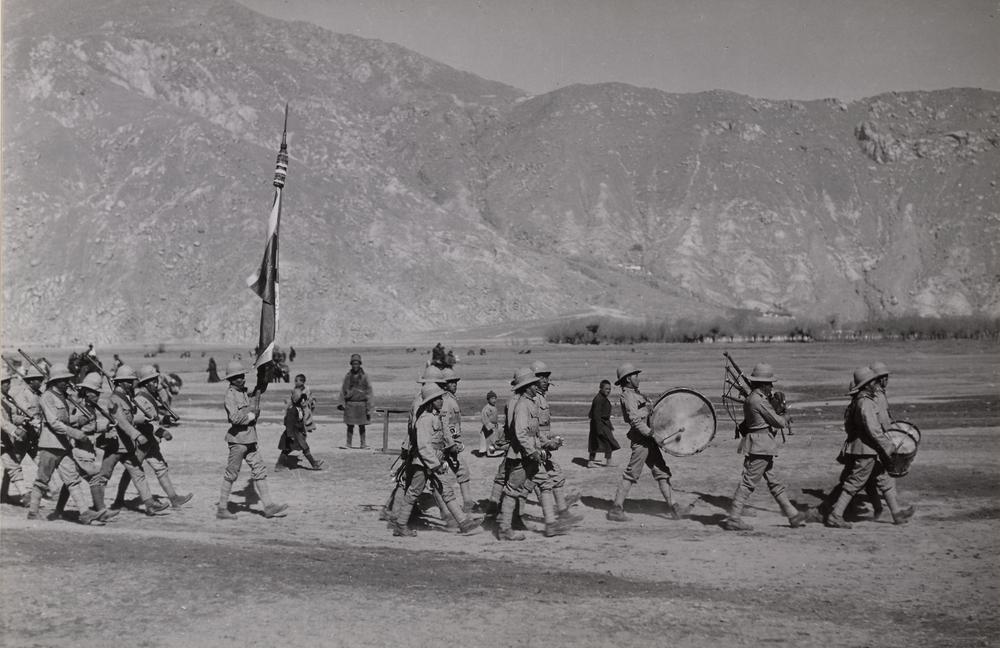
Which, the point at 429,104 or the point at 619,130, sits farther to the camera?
the point at 429,104

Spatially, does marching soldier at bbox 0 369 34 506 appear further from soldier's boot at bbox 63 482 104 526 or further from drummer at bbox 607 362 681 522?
drummer at bbox 607 362 681 522

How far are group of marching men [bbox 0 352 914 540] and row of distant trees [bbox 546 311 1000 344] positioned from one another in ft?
220

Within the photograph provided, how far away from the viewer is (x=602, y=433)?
16.5 m

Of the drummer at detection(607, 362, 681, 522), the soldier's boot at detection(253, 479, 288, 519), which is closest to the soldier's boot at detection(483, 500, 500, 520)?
the drummer at detection(607, 362, 681, 522)

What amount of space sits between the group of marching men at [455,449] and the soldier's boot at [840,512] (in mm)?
12

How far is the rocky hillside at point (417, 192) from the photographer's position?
290 ft

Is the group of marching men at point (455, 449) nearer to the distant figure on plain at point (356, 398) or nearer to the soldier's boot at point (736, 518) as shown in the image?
the soldier's boot at point (736, 518)

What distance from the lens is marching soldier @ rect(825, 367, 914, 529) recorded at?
424 inches

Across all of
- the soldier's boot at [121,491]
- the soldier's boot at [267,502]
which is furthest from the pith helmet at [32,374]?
the soldier's boot at [267,502]

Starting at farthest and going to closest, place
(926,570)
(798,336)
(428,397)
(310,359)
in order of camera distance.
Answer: (798,336)
(310,359)
(428,397)
(926,570)

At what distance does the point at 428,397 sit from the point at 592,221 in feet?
368

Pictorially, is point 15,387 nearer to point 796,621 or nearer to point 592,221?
point 796,621

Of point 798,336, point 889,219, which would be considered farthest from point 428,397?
point 889,219

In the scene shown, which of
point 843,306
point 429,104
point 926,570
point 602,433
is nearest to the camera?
point 926,570
